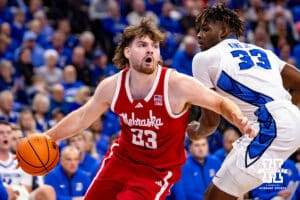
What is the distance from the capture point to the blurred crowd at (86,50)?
11.8 meters

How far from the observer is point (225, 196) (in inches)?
260

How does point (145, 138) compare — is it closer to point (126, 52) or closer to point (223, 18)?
point (126, 52)

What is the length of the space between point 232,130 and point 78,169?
2373mm

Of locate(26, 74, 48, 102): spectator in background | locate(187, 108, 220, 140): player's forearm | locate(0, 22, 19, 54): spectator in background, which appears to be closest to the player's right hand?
locate(187, 108, 220, 140): player's forearm

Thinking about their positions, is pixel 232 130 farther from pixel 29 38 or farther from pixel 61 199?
pixel 29 38

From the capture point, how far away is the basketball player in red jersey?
6445 millimetres

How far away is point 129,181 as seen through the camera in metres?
6.56

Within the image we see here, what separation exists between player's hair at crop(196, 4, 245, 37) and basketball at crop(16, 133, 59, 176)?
Answer: 1679 millimetres

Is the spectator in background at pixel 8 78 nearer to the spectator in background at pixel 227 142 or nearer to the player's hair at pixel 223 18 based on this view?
the spectator in background at pixel 227 142

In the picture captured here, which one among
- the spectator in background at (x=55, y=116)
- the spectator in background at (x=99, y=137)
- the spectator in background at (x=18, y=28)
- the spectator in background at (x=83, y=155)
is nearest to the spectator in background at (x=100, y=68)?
the spectator in background at (x=18, y=28)

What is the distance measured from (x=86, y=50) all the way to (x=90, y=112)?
348 inches

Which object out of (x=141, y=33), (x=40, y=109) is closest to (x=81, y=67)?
(x=40, y=109)

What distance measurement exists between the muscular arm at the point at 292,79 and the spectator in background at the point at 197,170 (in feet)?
11.1

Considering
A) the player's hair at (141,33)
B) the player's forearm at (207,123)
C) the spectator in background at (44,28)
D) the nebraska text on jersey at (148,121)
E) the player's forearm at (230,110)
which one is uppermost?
the player's hair at (141,33)
